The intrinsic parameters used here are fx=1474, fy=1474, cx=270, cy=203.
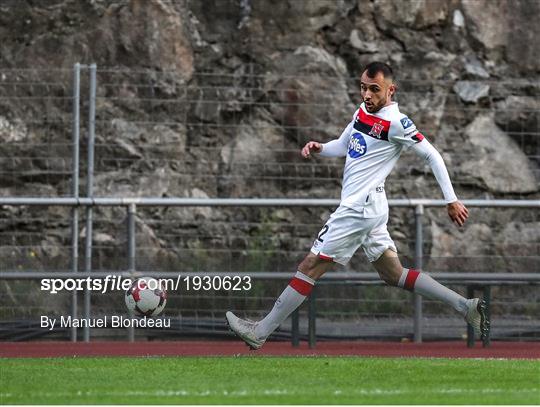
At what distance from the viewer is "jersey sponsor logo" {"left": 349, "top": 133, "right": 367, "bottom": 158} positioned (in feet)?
36.4

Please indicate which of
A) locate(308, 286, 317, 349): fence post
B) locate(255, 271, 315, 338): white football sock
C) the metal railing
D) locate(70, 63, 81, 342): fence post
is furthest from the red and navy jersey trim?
locate(70, 63, 81, 342): fence post

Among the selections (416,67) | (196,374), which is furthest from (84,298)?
(416,67)

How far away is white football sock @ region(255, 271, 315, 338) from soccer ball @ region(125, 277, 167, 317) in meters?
2.50

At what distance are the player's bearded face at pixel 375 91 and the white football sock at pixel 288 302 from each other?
1.38 m

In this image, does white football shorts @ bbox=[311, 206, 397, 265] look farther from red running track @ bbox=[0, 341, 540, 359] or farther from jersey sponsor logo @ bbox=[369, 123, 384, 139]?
red running track @ bbox=[0, 341, 540, 359]

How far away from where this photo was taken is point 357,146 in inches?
439

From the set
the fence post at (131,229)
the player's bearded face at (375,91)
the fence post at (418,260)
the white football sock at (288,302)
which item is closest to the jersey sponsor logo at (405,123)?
the player's bearded face at (375,91)

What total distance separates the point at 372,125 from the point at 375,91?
0.84 feet

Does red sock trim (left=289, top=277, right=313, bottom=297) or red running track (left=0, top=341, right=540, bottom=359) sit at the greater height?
red sock trim (left=289, top=277, right=313, bottom=297)

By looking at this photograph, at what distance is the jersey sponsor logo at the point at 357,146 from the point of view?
11109 mm

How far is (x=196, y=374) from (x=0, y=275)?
447cm

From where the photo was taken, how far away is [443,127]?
16.8 m

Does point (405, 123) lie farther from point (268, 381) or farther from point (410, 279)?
point (268, 381)

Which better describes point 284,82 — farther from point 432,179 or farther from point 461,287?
point 461,287
